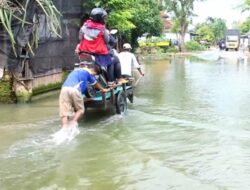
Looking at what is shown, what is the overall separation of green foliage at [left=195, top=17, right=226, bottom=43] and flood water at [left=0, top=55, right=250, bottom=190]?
249 feet

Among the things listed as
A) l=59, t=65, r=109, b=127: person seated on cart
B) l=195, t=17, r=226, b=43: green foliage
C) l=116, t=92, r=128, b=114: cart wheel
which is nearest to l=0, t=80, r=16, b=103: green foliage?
l=116, t=92, r=128, b=114: cart wheel

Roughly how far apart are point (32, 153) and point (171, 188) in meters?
2.50

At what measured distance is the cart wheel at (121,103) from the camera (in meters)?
10.6

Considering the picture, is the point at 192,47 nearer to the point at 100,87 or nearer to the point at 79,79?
the point at 100,87

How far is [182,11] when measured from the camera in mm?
→ 59219

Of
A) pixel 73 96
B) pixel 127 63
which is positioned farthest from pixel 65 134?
pixel 127 63

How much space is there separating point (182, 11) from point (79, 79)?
5219cm

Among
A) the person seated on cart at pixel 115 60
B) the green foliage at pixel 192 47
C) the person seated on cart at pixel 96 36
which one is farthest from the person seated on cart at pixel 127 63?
the green foliage at pixel 192 47

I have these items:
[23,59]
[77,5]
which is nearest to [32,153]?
[23,59]

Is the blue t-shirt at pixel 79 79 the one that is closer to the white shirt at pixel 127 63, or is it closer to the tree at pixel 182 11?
the white shirt at pixel 127 63

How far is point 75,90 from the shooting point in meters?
8.42

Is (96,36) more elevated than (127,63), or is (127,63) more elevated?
(96,36)

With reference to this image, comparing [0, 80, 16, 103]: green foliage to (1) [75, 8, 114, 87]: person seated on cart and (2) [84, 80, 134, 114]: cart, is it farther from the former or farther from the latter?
(1) [75, 8, 114, 87]: person seated on cart

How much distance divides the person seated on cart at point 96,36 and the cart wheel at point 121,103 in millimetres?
928
